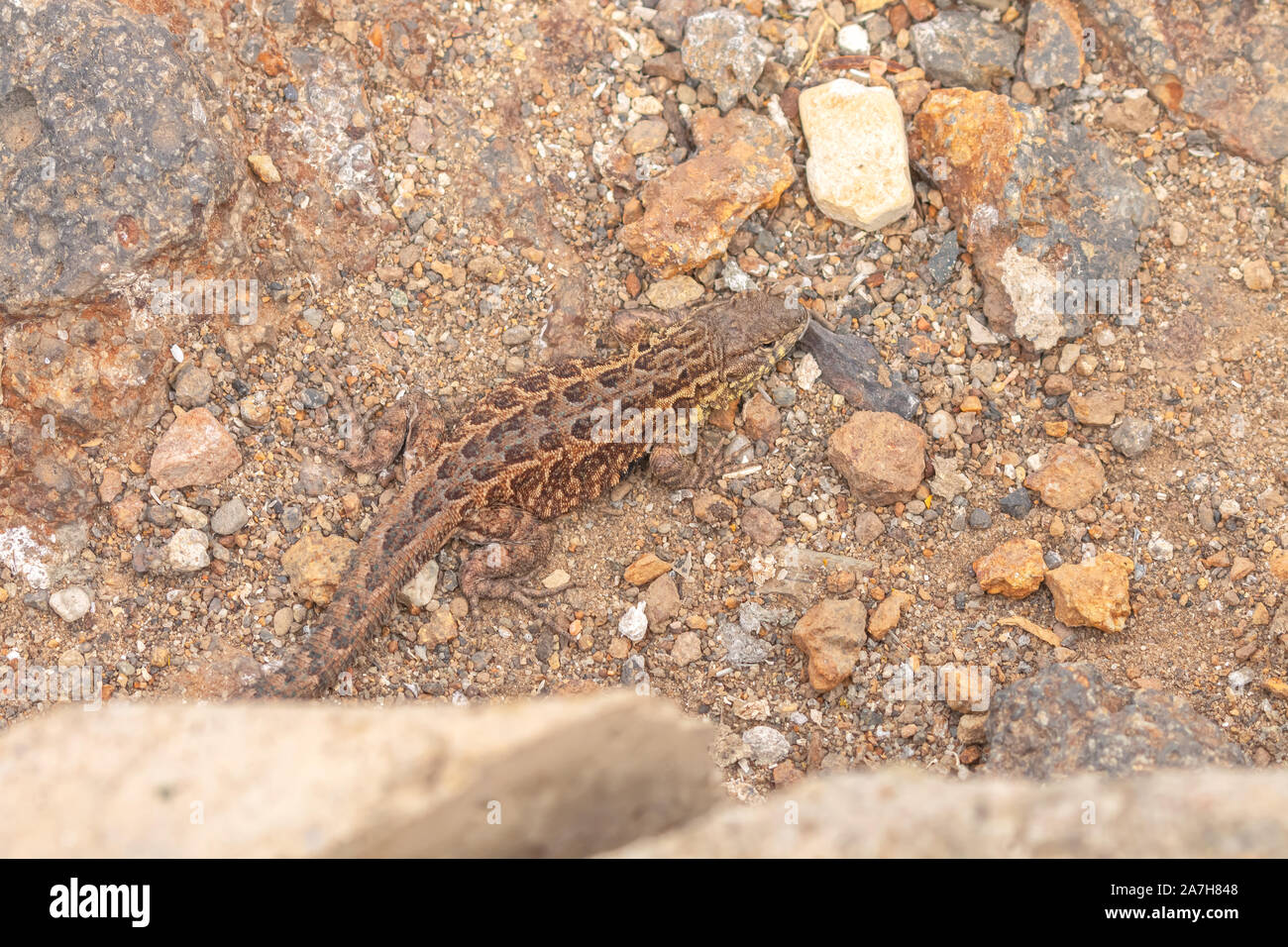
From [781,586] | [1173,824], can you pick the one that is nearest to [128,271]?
[781,586]

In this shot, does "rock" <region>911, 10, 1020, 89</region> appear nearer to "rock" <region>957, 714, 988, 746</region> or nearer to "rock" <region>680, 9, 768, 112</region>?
"rock" <region>680, 9, 768, 112</region>

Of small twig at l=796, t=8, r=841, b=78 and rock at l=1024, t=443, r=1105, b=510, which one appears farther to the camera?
small twig at l=796, t=8, r=841, b=78

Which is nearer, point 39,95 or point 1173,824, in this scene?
point 1173,824

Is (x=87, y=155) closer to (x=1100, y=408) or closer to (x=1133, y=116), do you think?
(x=1100, y=408)

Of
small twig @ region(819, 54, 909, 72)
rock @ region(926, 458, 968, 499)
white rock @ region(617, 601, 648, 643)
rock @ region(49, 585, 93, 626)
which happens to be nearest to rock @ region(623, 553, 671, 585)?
white rock @ region(617, 601, 648, 643)

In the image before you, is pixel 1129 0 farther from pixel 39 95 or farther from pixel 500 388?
pixel 39 95

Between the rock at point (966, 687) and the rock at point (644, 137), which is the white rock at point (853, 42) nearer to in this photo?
the rock at point (644, 137)
